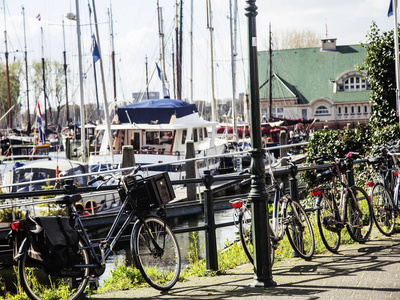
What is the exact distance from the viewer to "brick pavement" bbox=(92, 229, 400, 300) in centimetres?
537

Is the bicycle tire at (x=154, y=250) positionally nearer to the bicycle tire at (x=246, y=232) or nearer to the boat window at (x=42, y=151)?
the bicycle tire at (x=246, y=232)

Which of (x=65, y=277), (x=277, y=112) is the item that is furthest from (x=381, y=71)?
(x=277, y=112)

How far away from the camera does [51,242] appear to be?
4.87 m

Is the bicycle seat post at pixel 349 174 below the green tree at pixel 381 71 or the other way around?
below

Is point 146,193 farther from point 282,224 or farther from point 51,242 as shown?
point 282,224

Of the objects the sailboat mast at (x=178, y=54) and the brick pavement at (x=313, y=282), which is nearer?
the brick pavement at (x=313, y=282)

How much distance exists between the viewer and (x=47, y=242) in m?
4.86

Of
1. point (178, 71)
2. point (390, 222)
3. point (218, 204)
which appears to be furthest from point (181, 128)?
point (390, 222)

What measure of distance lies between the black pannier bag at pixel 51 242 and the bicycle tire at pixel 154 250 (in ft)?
2.30

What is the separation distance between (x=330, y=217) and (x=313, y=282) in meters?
1.67

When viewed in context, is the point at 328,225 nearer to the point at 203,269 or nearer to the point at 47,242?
the point at 203,269

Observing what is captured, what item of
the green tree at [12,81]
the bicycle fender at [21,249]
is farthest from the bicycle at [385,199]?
the green tree at [12,81]

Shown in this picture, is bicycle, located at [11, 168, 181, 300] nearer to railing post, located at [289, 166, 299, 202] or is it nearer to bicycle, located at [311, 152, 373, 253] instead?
railing post, located at [289, 166, 299, 202]

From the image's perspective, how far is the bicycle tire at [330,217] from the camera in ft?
23.9
